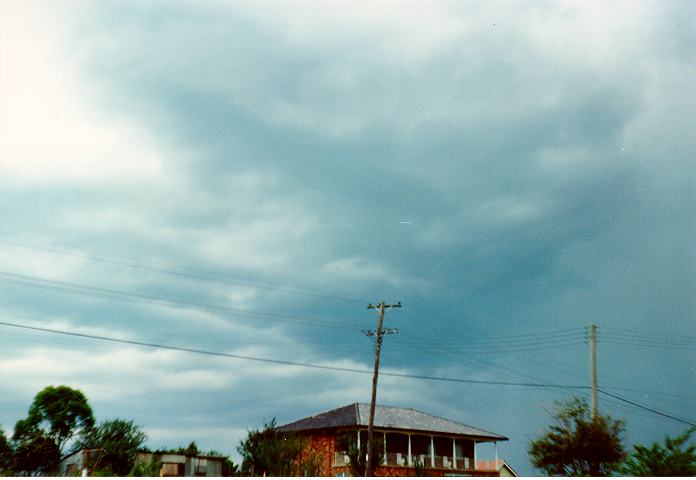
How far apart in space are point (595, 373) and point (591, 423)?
528 inches

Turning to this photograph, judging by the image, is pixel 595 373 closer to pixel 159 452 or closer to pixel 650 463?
pixel 650 463

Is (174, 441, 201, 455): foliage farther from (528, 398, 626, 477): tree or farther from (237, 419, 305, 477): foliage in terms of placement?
(528, 398, 626, 477): tree

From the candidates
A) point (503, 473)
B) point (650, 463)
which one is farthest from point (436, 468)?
point (650, 463)

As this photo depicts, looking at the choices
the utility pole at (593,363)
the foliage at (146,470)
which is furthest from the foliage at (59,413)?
the utility pole at (593,363)

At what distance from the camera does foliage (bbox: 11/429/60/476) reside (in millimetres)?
53306

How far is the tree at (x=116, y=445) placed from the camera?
45.8 metres

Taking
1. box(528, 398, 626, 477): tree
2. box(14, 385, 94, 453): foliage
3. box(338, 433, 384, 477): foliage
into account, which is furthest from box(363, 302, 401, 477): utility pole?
box(14, 385, 94, 453): foliage

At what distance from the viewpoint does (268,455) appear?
117ft

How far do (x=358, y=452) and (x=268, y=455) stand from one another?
7.77 metres

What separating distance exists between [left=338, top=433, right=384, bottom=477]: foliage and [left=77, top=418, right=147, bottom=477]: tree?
1492cm

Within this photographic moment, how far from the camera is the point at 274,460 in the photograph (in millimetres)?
35500

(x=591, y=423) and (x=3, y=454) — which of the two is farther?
(x=3, y=454)

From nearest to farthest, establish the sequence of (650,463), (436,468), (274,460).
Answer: (650,463), (274,460), (436,468)

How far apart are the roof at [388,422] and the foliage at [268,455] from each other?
11.9 meters
